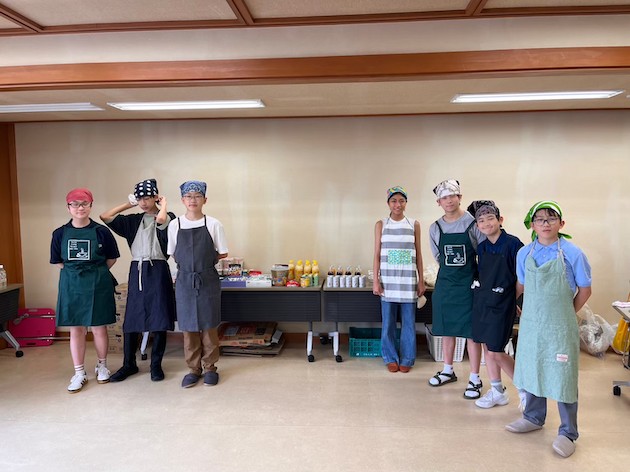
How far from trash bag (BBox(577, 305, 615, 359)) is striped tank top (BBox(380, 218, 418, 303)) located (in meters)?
1.93

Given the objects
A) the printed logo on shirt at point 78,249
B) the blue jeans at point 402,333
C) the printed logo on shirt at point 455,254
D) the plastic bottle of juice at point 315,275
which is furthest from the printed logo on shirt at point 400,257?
the printed logo on shirt at point 78,249

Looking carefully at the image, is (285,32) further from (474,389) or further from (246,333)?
(474,389)

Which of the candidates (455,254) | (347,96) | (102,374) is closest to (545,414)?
(455,254)

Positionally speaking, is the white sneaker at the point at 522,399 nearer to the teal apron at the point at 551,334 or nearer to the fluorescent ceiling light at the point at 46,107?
the teal apron at the point at 551,334

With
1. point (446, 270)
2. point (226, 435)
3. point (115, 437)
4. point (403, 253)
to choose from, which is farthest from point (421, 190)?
point (115, 437)

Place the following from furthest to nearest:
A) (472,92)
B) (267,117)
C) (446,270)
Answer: (267,117) < (472,92) < (446,270)

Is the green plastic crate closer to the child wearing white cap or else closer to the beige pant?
the child wearing white cap

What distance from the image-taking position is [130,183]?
198 inches

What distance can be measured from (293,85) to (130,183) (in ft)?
8.38

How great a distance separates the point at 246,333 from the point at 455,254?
91.9 inches

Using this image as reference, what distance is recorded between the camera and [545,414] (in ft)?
9.80

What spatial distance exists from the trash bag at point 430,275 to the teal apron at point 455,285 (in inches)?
33.2

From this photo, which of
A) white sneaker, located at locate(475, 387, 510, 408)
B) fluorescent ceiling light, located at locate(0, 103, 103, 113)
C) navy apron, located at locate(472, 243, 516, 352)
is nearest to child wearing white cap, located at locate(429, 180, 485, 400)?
white sneaker, located at locate(475, 387, 510, 408)

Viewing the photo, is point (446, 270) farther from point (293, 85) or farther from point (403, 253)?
point (293, 85)
